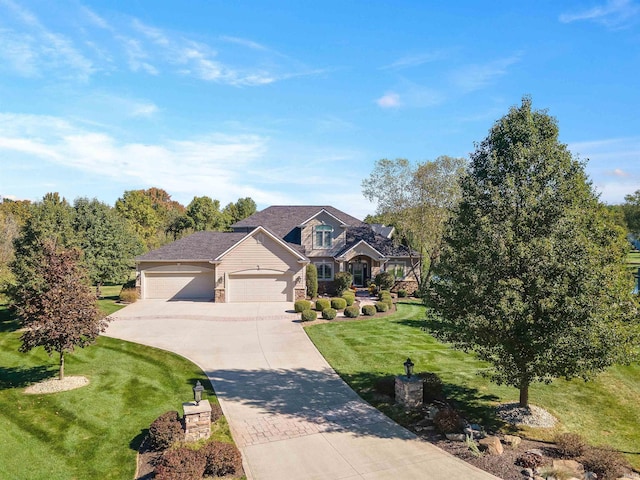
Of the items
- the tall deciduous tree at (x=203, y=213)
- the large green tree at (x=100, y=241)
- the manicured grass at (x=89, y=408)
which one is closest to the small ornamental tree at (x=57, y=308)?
the manicured grass at (x=89, y=408)

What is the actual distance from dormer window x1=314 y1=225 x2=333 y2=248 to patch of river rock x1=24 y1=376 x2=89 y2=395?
24.7 meters

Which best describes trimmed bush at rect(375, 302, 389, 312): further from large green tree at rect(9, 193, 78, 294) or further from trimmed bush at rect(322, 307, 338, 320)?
large green tree at rect(9, 193, 78, 294)

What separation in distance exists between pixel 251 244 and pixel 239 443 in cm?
2238

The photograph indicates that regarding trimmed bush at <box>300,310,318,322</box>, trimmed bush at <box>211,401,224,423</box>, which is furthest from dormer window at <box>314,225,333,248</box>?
trimmed bush at <box>211,401,224,423</box>

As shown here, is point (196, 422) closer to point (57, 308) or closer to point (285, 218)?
point (57, 308)

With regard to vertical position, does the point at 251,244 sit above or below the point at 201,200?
below

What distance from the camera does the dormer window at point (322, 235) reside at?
38844 mm

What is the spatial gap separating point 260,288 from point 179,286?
22.1 feet

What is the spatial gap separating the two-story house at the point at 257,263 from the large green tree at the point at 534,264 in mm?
21461

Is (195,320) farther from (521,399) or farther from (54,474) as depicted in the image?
(521,399)

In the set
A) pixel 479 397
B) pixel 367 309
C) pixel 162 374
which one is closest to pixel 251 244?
pixel 367 309

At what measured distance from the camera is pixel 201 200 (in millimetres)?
69562

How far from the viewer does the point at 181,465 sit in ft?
31.1

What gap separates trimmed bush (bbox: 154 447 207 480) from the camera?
916 centimetres
